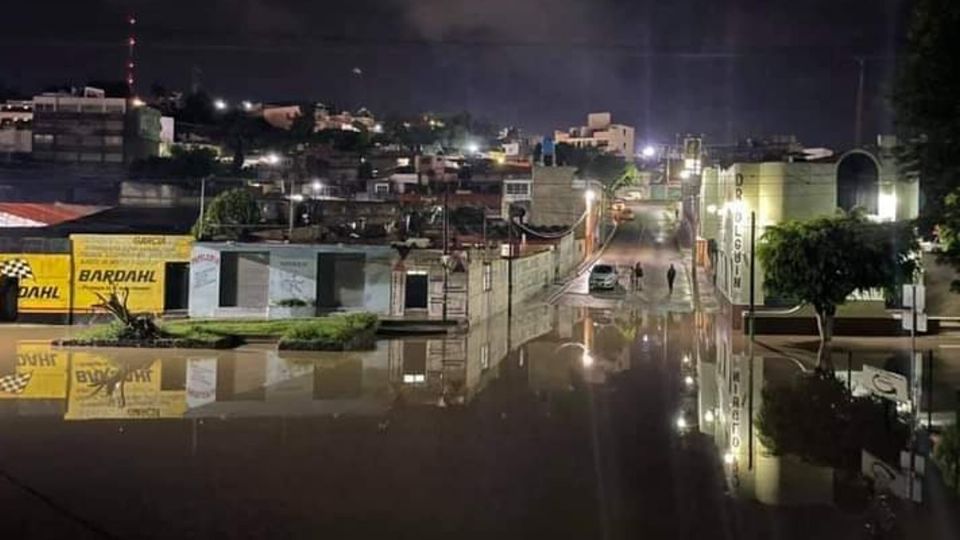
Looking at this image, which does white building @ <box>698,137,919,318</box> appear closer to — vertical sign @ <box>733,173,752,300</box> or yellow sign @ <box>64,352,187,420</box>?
vertical sign @ <box>733,173,752,300</box>

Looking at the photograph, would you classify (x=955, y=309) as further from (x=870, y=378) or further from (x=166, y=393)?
(x=166, y=393)

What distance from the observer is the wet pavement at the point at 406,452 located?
29.0 ft

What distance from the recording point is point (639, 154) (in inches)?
6516

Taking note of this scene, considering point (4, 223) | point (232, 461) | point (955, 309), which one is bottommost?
point (232, 461)

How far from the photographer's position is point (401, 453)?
1205 cm

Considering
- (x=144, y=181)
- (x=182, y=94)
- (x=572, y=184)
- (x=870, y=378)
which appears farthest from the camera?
(x=182, y=94)

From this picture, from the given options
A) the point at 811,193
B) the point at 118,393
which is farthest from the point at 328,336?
the point at 811,193

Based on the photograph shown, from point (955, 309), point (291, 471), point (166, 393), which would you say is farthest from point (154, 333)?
point (955, 309)

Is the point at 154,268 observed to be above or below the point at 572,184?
below

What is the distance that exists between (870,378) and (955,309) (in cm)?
1331

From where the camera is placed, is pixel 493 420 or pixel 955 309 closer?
pixel 493 420

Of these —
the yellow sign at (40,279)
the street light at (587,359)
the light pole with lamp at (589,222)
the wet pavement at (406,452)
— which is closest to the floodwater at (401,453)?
the wet pavement at (406,452)

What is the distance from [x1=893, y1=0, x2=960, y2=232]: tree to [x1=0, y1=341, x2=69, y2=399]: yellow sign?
1720 cm

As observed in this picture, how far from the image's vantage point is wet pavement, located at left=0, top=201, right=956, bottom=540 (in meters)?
8.84
